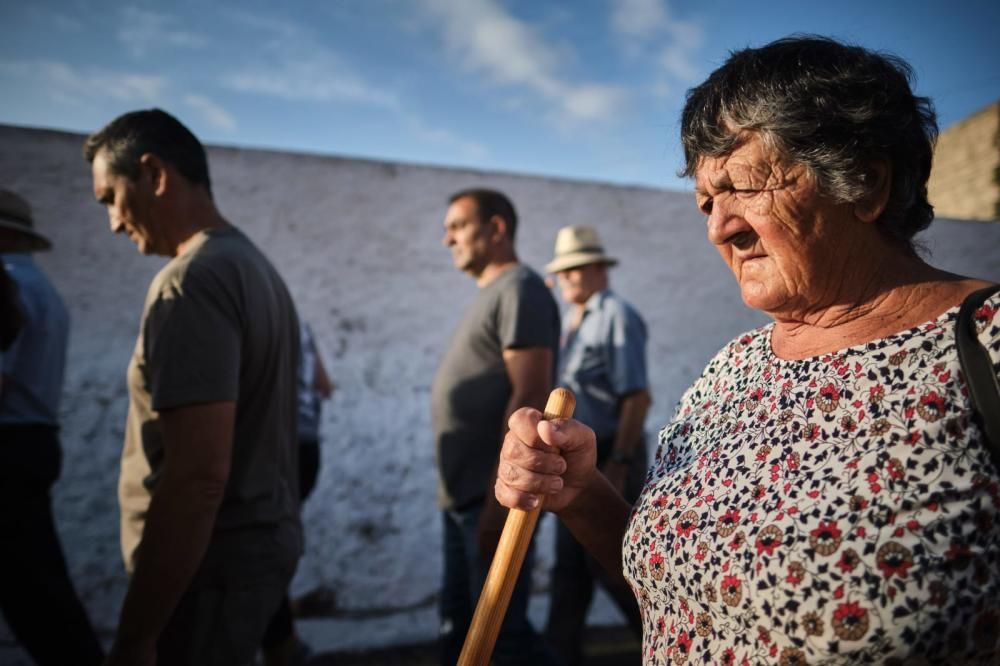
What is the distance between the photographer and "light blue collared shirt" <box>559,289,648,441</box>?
12.4 ft

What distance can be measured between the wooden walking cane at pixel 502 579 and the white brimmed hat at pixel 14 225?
3.37 m

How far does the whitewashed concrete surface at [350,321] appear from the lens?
4.28 metres

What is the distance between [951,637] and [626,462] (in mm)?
2779

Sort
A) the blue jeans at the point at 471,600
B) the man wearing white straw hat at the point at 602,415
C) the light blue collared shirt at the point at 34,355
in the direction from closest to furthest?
the blue jeans at the point at 471,600 < the light blue collared shirt at the point at 34,355 < the man wearing white straw hat at the point at 602,415

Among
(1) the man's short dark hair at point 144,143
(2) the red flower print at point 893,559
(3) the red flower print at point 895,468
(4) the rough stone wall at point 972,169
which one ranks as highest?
(4) the rough stone wall at point 972,169

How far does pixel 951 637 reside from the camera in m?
0.89

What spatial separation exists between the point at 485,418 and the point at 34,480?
1.92m

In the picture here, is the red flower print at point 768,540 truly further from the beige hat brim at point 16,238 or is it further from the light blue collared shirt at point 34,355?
the beige hat brim at point 16,238

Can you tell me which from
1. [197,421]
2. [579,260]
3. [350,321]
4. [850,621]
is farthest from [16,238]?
[850,621]

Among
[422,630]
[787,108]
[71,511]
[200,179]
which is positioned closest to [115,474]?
[71,511]

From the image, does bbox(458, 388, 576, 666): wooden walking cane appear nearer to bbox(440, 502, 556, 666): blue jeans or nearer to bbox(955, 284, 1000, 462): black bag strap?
bbox(955, 284, 1000, 462): black bag strap

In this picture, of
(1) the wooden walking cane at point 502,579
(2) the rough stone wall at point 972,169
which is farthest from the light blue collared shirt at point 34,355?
(2) the rough stone wall at point 972,169

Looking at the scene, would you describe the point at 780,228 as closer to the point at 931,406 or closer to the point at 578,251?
the point at 931,406

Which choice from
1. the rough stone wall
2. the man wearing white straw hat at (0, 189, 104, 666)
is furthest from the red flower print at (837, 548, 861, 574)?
the rough stone wall
